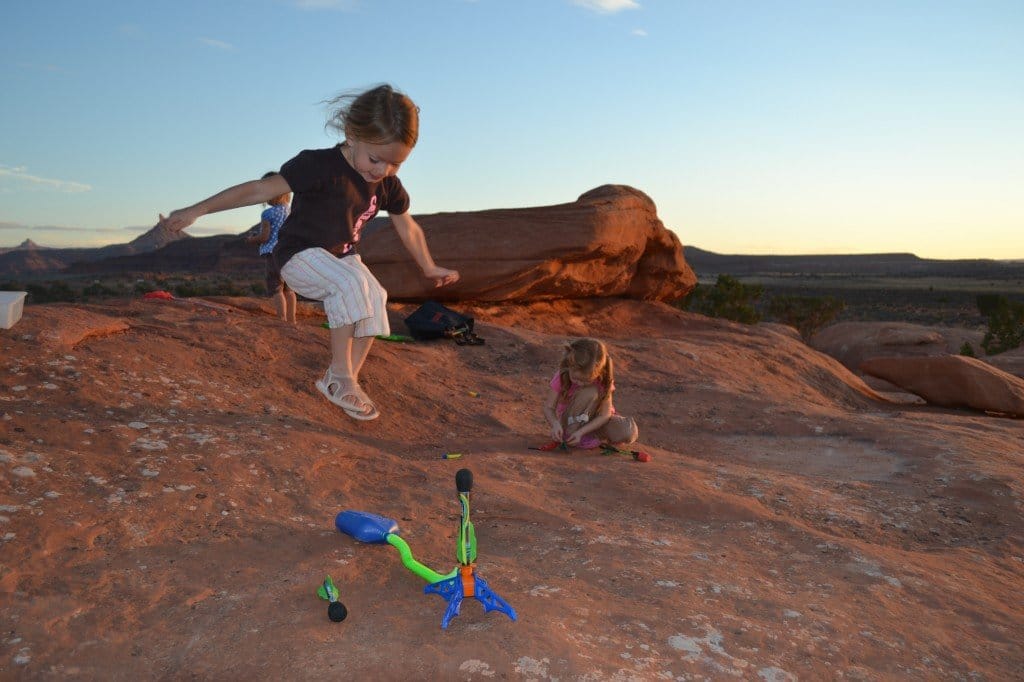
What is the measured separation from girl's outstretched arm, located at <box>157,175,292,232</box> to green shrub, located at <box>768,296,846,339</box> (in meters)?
20.9

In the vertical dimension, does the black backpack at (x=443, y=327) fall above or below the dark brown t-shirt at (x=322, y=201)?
below

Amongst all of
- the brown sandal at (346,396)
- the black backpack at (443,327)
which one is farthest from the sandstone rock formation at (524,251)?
the brown sandal at (346,396)

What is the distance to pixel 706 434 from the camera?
6348mm

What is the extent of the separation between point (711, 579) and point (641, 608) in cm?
42

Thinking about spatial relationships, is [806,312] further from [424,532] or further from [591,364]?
[424,532]

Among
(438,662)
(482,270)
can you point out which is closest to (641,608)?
(438,662)

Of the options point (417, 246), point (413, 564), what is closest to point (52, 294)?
point (417, 246)

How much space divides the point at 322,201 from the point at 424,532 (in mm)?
2166

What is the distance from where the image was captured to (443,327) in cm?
757

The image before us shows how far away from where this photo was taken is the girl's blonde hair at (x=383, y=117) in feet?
13.6

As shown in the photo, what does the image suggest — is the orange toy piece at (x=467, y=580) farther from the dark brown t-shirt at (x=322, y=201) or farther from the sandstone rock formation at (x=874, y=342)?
the sandstone rock formation at (x=874, y=342)

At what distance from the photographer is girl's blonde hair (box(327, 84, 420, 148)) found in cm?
415

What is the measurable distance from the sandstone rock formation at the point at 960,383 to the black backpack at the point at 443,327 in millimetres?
5963

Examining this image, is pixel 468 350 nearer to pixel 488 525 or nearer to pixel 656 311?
pixel 488 525
